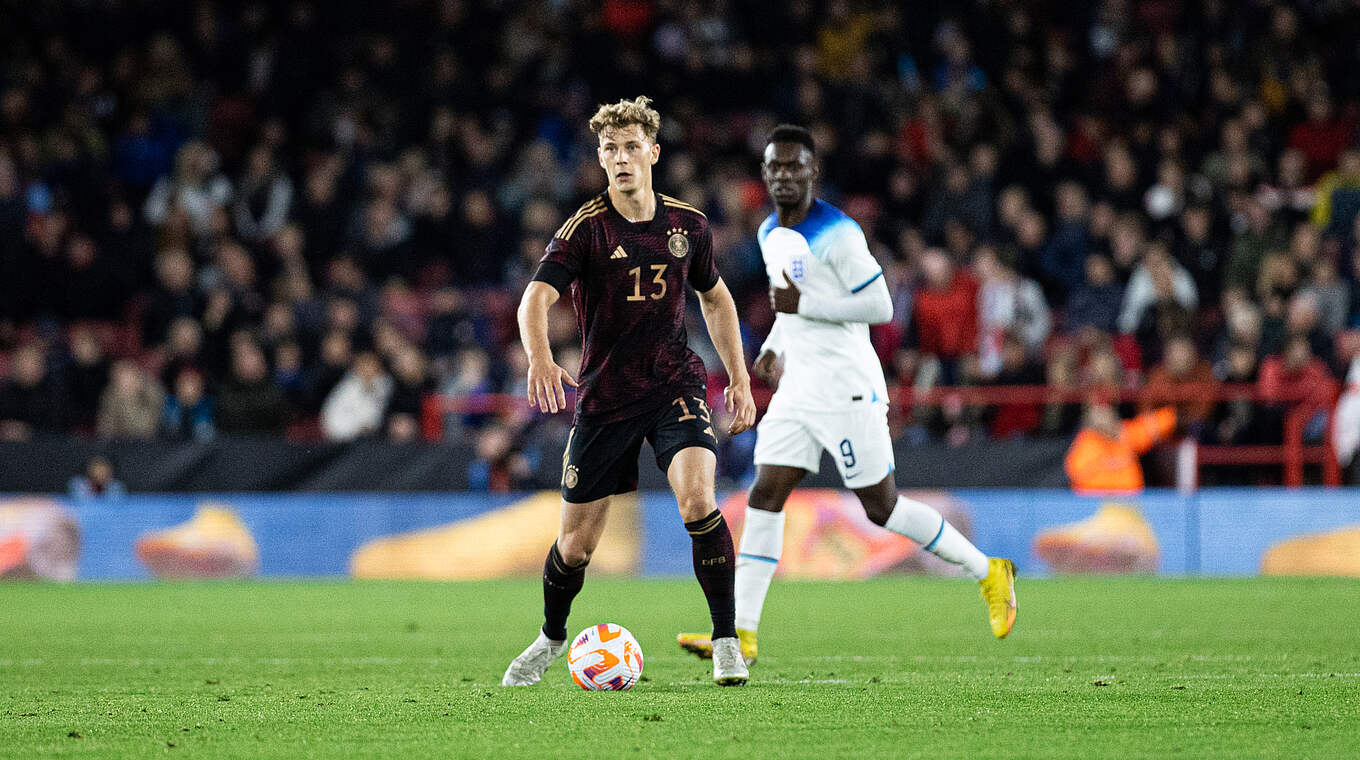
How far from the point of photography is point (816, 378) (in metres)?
7.79

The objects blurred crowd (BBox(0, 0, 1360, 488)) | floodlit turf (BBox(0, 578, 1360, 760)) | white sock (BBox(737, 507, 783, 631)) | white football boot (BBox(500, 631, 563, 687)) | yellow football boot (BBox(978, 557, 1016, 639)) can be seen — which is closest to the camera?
floodlit turf (BBox(0, 578, 1360, 760))

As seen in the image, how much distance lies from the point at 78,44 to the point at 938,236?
424 inches

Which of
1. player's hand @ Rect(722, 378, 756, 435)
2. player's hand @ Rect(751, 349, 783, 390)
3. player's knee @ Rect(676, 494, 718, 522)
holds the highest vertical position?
player's hand @ Rect(751, 349, 783, 390)

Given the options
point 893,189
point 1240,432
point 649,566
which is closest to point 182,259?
point 649,566

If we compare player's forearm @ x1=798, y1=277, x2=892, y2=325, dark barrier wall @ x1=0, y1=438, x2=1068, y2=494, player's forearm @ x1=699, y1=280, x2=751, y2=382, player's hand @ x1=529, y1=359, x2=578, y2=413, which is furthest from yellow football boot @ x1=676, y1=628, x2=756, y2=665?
dark barrier wall @ x1=0, y1=438, x2=1068, y2=494

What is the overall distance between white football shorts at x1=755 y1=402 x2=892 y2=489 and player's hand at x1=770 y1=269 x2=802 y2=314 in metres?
0.48

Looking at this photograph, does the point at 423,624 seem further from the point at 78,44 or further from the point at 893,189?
the point at 78,44

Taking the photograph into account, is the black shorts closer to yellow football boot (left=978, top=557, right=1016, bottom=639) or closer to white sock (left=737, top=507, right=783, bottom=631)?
white sock (left=737, top=507, right=783, bottom=631)

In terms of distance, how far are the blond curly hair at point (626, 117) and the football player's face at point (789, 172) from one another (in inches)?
43.7

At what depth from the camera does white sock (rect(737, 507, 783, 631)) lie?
7.60 meters

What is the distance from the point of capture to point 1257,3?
1953 cm

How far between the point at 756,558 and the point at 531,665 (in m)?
1.34

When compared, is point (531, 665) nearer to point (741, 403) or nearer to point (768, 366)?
point (741, 403)

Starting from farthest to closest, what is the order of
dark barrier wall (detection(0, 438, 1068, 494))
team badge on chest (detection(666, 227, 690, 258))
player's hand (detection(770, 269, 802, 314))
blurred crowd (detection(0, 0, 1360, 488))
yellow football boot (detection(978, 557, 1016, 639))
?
blurred crowd (detection(0, 0, 1360, 488))
dark barrier wall (detection(0, 438, 1068, 494))
yellow football boot (detection(978, 557, 1016, 639))
player's hand (detection(770, 269, 802, 314))
team badge on chest (detection(666, 227, 690, 258))
